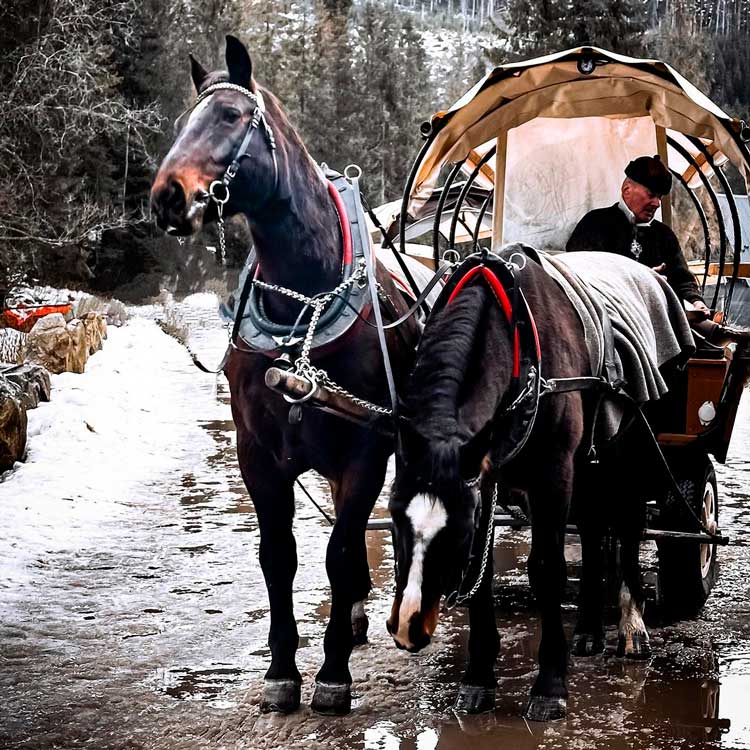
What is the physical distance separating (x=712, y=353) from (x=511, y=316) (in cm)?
210

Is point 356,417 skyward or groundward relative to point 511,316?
groundward

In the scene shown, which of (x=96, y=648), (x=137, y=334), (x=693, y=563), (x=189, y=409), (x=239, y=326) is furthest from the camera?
(x=137, y=334)

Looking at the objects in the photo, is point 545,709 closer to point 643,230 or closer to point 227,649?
point 227,649

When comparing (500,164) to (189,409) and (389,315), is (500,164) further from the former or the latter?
(189,409)

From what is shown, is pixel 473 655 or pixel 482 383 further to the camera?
pixel 473 655

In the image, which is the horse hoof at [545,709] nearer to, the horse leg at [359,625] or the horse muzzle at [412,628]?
the horse muzzle at [412,628]

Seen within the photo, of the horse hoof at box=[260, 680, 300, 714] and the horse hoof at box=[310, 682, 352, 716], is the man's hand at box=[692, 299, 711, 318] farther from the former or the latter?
the horse hoof at box=[260, 680, 300, 714]

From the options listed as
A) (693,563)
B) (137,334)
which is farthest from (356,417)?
(137,334)

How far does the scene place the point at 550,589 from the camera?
4.46 metres

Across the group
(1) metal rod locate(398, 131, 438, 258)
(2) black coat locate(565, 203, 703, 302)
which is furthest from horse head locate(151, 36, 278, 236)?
(2) black coat locate(565, 203, 703, 302)

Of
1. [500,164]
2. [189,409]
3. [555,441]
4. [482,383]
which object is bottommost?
[189,409]

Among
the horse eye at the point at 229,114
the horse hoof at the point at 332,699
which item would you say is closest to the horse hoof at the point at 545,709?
the horse hoof at the point at 332,699

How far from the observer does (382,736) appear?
4285mm

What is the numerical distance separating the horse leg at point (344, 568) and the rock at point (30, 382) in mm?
6914
